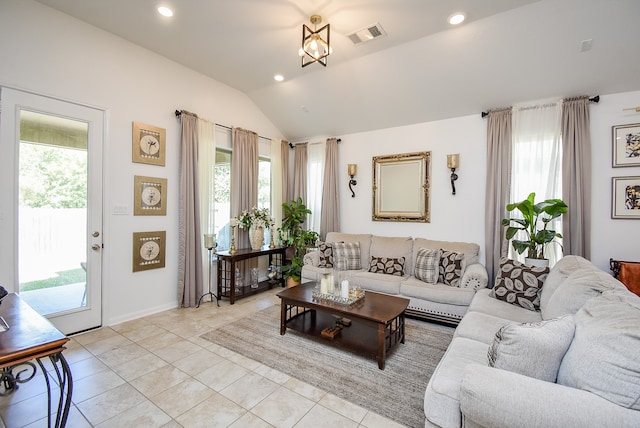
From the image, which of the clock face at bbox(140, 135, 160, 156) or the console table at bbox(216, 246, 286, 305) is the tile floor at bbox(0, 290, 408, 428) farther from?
the clock face at bbox(140, 135, 160, 156)

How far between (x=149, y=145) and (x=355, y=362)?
3522 mm

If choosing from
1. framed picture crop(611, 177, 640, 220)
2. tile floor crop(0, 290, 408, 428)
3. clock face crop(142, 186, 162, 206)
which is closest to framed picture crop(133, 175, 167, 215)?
clock face crop(142, 186, 162, 206)

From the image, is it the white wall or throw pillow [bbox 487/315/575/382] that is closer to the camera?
throw pillow [bbox 487/315/575/382]

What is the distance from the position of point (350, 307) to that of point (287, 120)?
3741mm

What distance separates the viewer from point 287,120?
516 centimetres

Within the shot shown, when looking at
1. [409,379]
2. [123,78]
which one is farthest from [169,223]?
[409,379]

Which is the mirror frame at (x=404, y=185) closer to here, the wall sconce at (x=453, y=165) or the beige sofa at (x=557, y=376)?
the wall sconce at (x=453, y=165)

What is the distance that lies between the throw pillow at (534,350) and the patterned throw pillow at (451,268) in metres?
2.16

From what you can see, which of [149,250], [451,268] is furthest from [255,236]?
[451,268]

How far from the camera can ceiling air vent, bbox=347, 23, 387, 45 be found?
297cm

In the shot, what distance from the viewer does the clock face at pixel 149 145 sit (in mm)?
3521

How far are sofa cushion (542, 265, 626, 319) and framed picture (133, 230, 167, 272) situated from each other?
4.13 m

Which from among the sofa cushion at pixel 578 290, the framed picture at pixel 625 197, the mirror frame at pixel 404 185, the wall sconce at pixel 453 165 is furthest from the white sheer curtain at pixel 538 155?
the sofa cushion at pixel 578 290

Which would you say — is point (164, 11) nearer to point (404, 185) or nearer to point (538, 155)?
point (404, 185)
